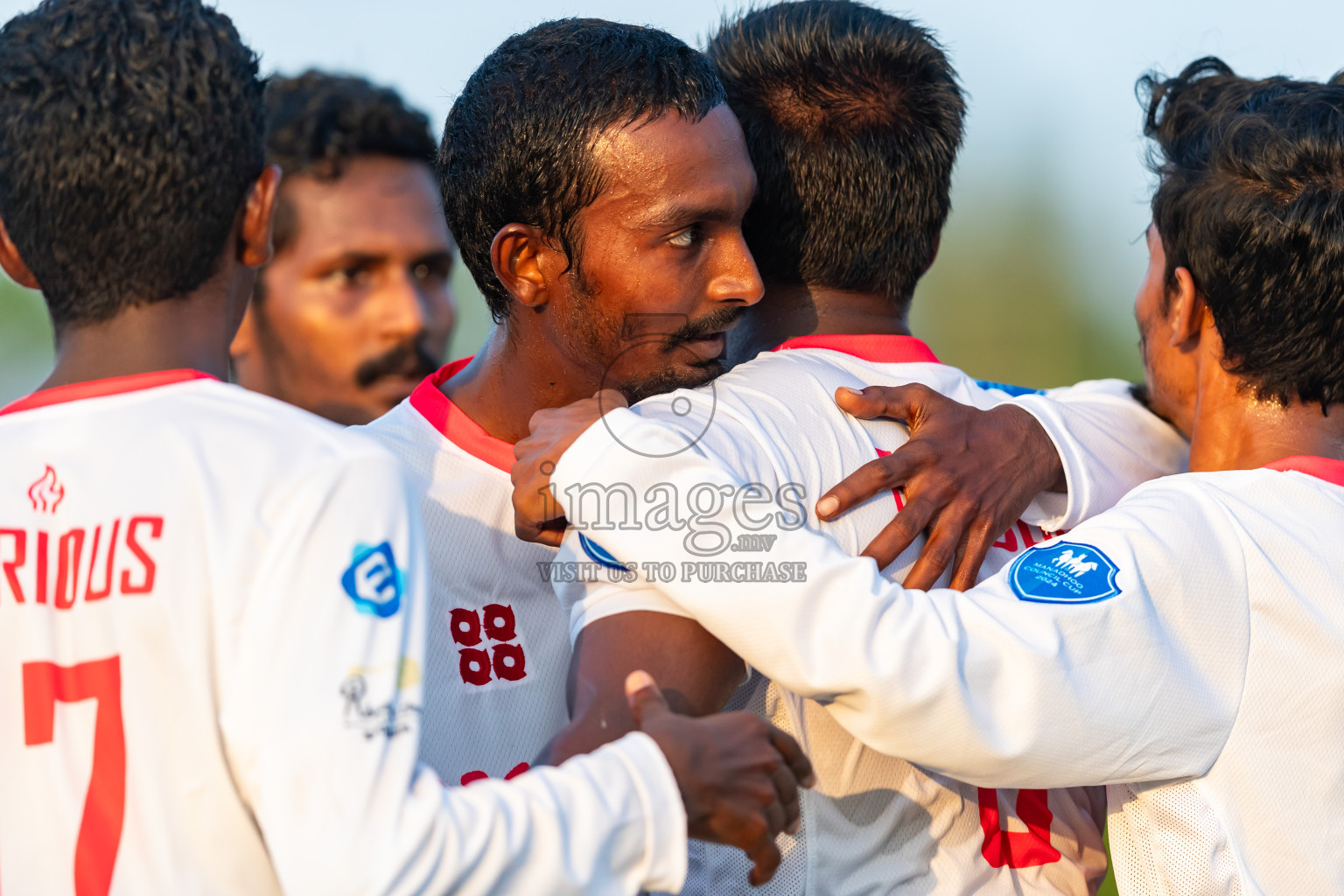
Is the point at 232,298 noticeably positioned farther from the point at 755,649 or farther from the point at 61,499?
the point at 755,649

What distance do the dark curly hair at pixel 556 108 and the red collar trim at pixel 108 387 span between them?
955 mm

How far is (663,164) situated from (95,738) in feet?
4.59

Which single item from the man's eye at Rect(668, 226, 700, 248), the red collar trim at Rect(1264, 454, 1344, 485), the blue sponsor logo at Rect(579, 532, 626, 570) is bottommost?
the blue sponsor logo at Rect(579, 532, 626, 570)

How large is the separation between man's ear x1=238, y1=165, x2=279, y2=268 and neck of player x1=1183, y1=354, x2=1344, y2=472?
1.74 m

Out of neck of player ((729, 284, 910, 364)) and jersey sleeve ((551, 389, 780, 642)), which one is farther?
neck of player ((729, 284, 910, 364))

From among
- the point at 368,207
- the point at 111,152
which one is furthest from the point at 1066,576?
the point at 368,207

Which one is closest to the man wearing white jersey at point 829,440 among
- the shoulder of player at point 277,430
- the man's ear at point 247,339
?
the shoulder of player at point 277,430

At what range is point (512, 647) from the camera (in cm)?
229

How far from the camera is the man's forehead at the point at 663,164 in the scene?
2334mm

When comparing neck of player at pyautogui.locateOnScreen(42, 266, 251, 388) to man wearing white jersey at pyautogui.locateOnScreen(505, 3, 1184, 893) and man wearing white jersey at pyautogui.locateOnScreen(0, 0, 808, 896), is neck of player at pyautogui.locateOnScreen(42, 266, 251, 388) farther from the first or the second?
man wearing white jersey at pyautogui.locateOnScreen(505, 3, 1184, 893)

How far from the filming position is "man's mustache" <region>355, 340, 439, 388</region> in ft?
13.9

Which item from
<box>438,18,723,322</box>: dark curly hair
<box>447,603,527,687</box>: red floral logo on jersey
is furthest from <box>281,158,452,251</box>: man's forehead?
<box>447,603,527,687</box>: red floral logo on jersey

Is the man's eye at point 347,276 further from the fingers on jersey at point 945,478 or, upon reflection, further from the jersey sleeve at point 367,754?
the jersey sleeve at point 367,754

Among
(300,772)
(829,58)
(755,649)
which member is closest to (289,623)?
(300,772)
